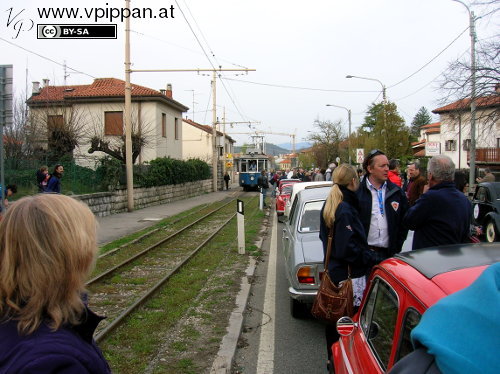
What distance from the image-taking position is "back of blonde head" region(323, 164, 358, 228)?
4.06 meters

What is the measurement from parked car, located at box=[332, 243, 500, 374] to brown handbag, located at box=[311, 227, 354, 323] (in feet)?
2.62

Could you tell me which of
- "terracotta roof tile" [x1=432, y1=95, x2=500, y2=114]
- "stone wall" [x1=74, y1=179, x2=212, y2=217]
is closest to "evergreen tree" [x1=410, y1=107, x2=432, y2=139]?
"stone wall" [x1=74, y1=179, x2=212, y2=217]

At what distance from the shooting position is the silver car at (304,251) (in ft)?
18.0

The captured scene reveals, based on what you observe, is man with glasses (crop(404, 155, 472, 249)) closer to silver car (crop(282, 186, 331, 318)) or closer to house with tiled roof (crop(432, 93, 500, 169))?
silver car (crop(282, 186, 331, 318))

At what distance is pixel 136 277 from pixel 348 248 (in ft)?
18.3

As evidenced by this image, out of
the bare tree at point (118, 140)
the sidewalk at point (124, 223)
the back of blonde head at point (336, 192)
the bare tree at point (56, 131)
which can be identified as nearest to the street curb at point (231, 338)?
the back of blonde head at point (336, 192)

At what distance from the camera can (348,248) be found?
3.91 meters

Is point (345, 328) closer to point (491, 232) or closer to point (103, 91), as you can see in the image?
point (491, 232)

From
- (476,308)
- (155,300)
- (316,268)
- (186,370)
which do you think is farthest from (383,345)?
(155,300)

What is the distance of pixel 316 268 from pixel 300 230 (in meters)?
1.14

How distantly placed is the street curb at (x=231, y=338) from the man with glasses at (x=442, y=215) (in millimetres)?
2194

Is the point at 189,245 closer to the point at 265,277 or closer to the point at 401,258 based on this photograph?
the point at 265,277

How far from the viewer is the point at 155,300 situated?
6895 mm

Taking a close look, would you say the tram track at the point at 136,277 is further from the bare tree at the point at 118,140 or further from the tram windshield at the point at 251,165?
the tram windshield at the point at 251,165
